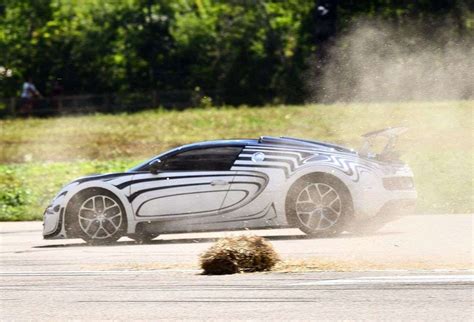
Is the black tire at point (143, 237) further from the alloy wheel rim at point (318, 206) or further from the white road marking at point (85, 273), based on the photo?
the white road marking at point (85, 273)

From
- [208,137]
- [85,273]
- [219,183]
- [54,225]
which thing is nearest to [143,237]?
[54,225]

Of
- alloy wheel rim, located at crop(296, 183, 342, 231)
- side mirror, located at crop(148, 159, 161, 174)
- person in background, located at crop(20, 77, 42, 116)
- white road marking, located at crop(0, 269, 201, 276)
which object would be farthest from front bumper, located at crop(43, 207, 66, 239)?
person in background, located at crop(20, 77, 42, 116)

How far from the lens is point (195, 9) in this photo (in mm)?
49219

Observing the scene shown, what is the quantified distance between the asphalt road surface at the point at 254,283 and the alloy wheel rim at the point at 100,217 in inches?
18.1

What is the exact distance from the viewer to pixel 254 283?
32.6 ft

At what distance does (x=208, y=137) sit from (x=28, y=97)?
11271 millimetres

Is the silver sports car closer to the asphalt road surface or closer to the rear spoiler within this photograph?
the rear spoiler

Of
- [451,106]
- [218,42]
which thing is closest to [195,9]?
[218,42]

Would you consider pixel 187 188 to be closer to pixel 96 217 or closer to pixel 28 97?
pixel 96 217

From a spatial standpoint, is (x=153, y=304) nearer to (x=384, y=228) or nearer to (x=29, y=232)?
(x=384, y=228)

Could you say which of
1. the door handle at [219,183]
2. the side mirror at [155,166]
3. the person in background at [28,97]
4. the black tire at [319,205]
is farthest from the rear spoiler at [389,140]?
the person in background at [28,97]

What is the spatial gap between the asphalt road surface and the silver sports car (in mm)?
387

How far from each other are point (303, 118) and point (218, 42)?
40.7 feet

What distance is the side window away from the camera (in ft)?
48.1
